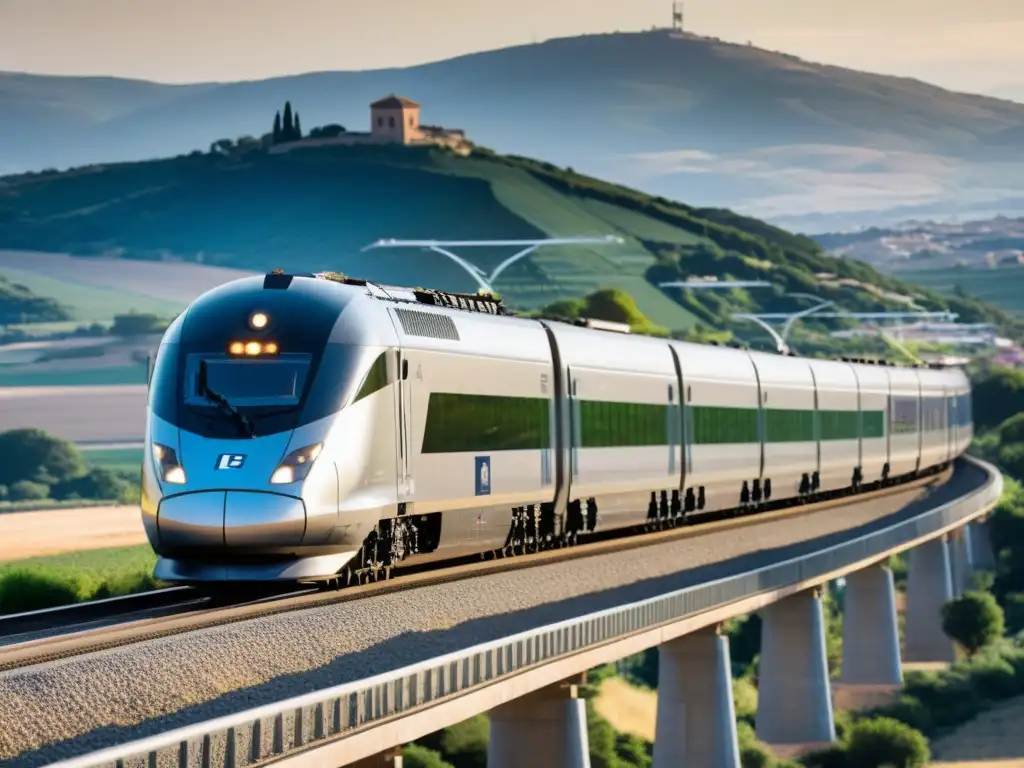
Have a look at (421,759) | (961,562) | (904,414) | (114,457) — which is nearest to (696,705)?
(421,759)

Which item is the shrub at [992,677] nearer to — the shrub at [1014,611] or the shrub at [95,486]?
the shrub at [1014,611]

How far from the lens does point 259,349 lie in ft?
77.4

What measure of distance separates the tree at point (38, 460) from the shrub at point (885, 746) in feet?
339

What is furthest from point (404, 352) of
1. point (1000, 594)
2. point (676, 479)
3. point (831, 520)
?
point (1000, 594)

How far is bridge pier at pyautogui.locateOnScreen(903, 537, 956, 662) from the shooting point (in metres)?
90.5

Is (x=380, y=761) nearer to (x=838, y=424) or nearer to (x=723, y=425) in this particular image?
(x=723, y=425)

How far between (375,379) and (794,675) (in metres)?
37.8

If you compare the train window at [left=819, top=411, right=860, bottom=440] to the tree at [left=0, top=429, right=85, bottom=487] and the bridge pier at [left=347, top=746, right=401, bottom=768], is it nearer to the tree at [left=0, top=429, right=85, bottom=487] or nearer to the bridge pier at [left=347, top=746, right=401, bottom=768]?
the bridge pier at [left=347, top=746, right=401, bottom=768]

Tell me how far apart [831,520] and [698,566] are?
17.3m

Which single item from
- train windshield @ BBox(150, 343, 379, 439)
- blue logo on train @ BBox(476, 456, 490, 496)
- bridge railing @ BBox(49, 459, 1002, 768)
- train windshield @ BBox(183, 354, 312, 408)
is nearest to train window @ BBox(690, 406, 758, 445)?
bridge railing @ BBox(49, 459, 1002, 768)

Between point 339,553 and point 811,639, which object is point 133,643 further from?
point 811,639

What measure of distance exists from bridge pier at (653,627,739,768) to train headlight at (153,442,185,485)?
21388 millimetres

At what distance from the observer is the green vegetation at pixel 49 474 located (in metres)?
149

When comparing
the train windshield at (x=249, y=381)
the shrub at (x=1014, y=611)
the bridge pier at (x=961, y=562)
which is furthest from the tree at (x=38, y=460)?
the train windshield at (x=249, y=381)
